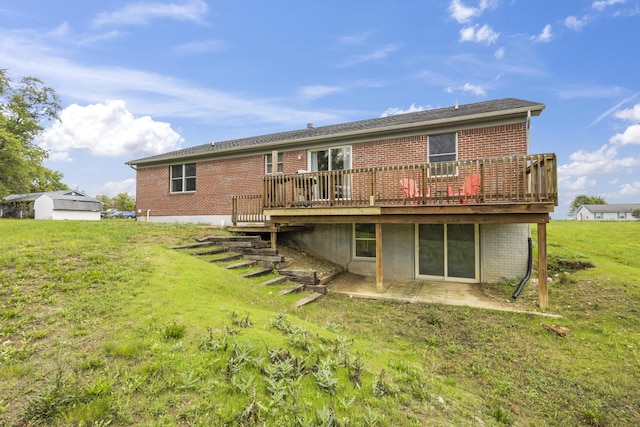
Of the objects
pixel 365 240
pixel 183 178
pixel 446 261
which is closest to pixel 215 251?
pixel 365 240

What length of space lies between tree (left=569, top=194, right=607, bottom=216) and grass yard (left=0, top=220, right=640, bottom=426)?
285 feet

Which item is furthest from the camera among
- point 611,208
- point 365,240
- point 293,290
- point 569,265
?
point 611,208

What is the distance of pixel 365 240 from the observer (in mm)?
10727

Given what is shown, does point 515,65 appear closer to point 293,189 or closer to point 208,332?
point 293,189

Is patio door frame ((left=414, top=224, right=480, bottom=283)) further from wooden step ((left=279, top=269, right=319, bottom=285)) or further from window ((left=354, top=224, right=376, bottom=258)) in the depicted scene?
wooden step ((left=279, top=269, right=319, bottom=285))

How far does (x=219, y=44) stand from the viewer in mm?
12914

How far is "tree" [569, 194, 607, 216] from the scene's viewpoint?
7131 cm

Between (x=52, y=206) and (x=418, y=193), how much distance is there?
1533 inches

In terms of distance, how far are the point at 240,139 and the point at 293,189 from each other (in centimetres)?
821

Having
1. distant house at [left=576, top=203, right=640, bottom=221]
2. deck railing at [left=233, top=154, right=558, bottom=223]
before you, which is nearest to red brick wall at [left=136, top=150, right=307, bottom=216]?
deck railing at [left=233, top=154, right=558, bottom=223]

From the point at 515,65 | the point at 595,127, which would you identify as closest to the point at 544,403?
the point at 515,65

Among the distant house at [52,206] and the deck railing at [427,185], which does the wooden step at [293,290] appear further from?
the distant house at [52,206]

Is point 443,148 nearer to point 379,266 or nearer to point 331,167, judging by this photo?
point 331,167

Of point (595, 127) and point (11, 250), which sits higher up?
point (595, 127)
